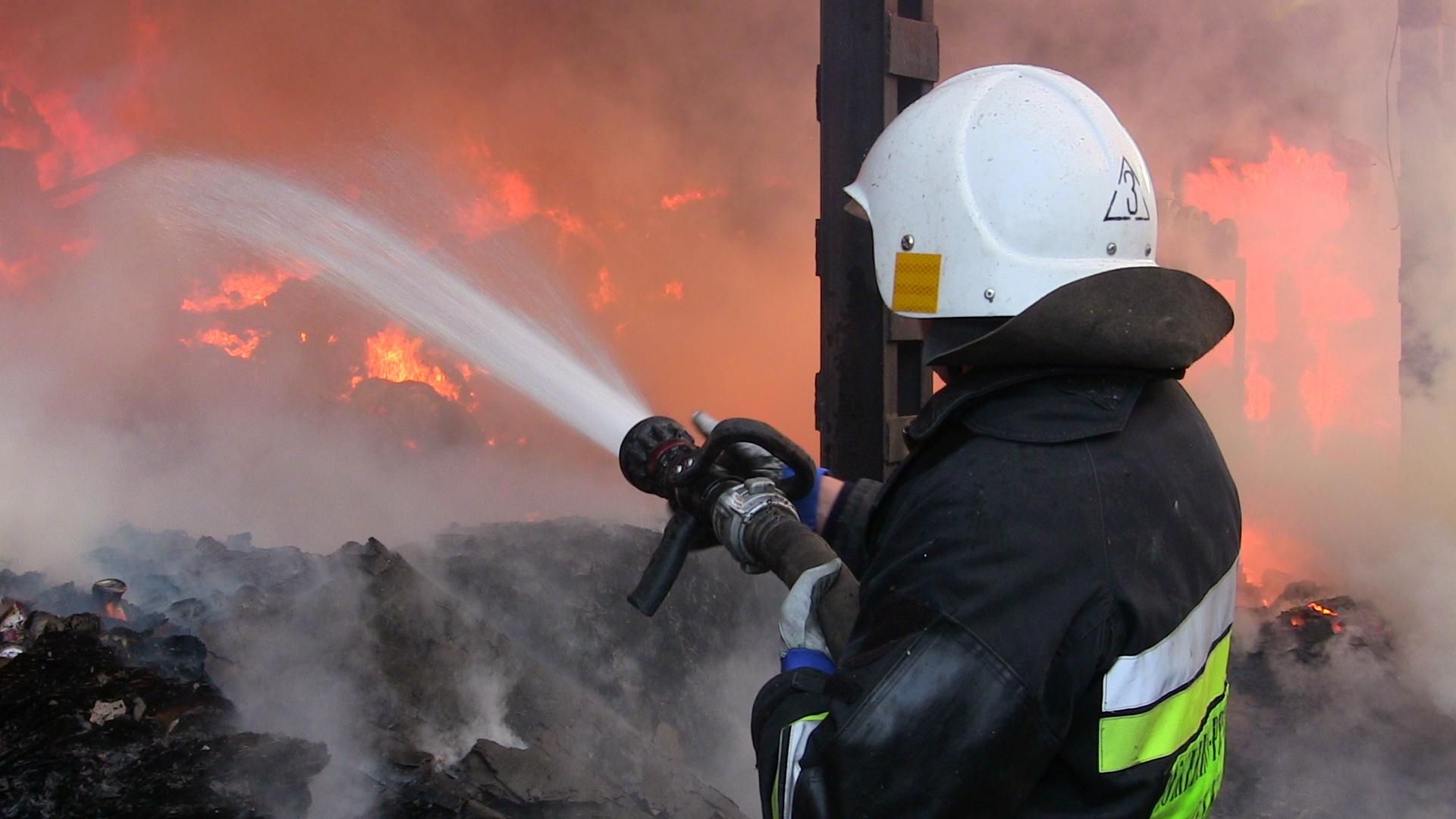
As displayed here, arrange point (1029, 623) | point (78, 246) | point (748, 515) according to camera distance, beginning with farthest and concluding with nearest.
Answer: point (78, 246)
point (748, 515)
point (1029, 623)

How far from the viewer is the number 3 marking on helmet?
1.58 metres

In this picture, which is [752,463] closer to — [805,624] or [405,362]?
[805,624]

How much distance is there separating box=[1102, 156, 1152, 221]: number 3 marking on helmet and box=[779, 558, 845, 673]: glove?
28.8 inches

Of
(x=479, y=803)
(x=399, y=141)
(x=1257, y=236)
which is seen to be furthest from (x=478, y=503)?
(x=1257, y=236)

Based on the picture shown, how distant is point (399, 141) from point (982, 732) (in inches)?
355

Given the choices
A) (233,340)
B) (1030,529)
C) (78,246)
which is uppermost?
A: (78,246)

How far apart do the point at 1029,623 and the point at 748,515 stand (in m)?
0.87

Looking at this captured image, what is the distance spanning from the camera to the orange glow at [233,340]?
857 centimetres

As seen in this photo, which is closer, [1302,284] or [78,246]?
[1302,284]

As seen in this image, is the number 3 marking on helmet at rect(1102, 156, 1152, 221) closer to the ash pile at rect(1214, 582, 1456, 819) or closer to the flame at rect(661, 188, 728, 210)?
the ash pile at rect(1214, 582, 1456, 819)

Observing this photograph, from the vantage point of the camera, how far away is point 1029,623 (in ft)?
4.08

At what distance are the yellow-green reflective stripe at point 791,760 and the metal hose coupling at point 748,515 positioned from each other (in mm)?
548

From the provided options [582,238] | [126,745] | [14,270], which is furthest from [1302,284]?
[14,270]

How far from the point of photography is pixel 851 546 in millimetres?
2357
